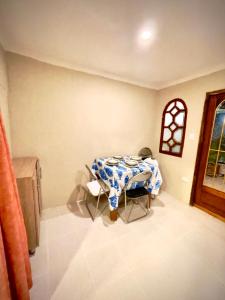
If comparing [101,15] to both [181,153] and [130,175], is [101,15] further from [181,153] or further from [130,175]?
[181,153]

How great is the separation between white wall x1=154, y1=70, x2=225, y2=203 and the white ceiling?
19 cm

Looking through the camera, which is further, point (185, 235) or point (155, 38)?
point (185, 235)

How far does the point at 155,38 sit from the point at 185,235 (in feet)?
7.89

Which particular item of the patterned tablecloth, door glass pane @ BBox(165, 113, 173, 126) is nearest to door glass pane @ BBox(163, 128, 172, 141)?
door glass pane @ BBox(165, 113, 173, 126)

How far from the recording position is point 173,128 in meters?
2.76

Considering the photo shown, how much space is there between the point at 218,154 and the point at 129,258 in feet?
6.45

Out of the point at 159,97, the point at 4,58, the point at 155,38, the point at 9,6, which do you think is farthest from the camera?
the point at 159,97

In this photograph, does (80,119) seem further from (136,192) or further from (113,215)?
(113,215)

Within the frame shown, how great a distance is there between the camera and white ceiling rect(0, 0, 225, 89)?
1097 millimetres

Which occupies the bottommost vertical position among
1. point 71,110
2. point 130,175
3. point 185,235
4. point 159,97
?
point 185,235

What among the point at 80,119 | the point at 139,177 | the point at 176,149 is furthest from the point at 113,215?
the point at 176,149

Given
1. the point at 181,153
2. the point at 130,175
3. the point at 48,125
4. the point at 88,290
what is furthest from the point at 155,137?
the point at 88,290

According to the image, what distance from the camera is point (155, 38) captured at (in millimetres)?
1449

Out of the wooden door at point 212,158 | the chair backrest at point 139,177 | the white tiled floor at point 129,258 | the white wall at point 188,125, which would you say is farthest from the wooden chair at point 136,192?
the wooden door at point 212,158
